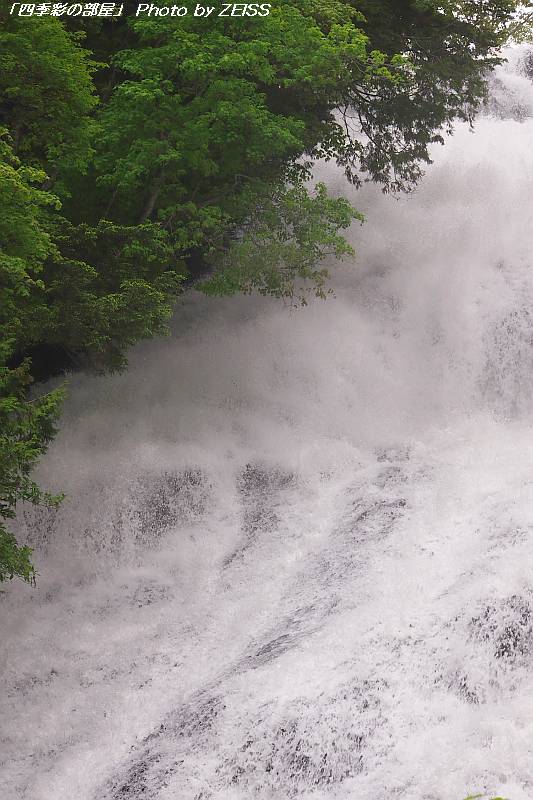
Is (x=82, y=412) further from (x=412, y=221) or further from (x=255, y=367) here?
(x=412, y=221)

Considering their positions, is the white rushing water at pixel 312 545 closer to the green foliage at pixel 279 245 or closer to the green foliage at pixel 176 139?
the green foliage at pixel 176 139

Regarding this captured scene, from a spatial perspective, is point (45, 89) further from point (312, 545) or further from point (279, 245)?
point (312, 545)

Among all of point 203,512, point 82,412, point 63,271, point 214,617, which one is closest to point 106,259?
point 63,271

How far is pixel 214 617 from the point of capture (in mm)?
11805

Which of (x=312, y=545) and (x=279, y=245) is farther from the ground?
(x=279, y=245)

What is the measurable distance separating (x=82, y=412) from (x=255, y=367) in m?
3.24

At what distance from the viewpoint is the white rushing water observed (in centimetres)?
913

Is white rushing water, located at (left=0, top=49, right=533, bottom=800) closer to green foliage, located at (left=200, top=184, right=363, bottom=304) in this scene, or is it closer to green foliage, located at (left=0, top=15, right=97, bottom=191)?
green foliage, located at (left=200, top=184, right=363, bottom=304)

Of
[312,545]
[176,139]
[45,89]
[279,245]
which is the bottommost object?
[312,545]

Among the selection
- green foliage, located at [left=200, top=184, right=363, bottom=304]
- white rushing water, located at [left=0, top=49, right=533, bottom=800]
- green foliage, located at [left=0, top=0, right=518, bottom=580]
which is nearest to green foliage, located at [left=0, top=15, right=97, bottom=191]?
green foliage, located at [left=0, top=0, right=518, bottom=580]

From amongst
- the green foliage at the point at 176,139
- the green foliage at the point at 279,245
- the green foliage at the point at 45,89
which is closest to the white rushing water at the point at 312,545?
the green foliage at the point at 176,139

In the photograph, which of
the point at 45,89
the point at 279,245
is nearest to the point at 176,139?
the point at 279,245

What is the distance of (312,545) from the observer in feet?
41.8

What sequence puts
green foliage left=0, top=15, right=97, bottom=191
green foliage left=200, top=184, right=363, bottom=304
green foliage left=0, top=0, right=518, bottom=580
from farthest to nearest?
green foliage left=200, top=184, right=363, bottom=304
green foliage left=0, top=0, right=518, bottom=580
green foliage left=0, top=15, right=97, bottom=191
